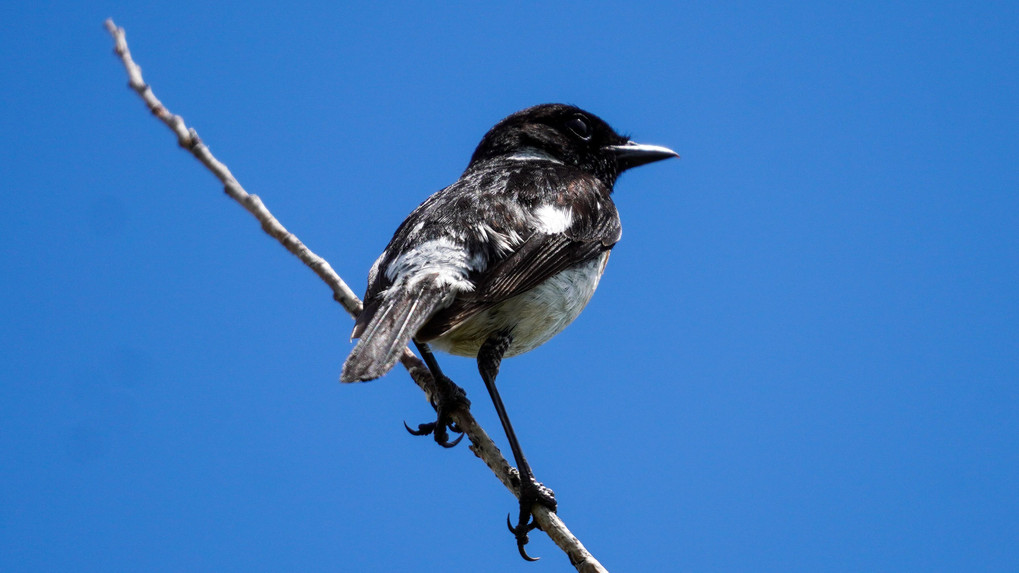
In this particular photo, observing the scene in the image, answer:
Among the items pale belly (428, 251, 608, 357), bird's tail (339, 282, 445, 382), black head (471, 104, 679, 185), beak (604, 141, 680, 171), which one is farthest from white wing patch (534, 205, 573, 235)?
beak (604, 141, 680, 171)

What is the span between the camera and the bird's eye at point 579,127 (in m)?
6.59

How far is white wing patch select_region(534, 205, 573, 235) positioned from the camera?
16.2 feet

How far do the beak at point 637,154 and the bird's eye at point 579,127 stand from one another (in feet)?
0.57

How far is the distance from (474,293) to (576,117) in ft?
8.72

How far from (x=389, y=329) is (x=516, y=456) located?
1044mm

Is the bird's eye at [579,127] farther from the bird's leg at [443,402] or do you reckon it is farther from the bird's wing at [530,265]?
the bird's leg at [443,402]

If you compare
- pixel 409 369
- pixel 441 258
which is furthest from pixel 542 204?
pixel 409 369

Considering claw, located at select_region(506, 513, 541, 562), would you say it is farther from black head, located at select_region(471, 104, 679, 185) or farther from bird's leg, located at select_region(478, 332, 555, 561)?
black head, located at select_region(471, 104, 679, 185)

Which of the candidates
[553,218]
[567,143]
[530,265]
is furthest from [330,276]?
[567,143]

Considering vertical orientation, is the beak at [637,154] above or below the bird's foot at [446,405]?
above

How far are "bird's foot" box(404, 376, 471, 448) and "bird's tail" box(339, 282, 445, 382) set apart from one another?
0.81m

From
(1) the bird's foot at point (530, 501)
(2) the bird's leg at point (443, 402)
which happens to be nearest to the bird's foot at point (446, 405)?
(2) the bird's leg at point (443, 402)

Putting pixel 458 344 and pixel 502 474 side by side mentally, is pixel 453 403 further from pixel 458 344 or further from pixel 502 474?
pixel 502 474

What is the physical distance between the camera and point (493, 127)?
671cm
